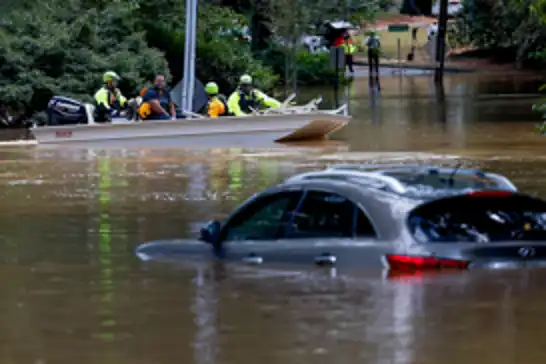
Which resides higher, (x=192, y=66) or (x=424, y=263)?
(x=192, y=66)

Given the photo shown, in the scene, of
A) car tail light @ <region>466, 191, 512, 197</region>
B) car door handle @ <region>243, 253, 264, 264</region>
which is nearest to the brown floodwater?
car door handle @ <region>243, 253, 264, 264</region>

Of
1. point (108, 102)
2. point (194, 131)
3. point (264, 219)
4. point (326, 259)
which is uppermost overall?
point (264, 219)

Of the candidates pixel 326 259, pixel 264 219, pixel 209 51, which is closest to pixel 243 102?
pixel 209 51

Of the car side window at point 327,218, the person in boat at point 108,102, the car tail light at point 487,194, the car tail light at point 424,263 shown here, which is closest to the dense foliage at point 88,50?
the person in boat at point 108,102

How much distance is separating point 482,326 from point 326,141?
20004 millimetres

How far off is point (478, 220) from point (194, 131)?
18.4m

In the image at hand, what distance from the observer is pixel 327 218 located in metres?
10.3

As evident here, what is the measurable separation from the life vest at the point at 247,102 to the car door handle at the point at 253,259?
1833 cm

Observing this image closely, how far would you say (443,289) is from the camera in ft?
32.4

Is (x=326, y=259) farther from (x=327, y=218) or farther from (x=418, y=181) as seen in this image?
(x=418, y=181)

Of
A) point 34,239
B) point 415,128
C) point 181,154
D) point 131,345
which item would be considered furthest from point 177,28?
point 131,345

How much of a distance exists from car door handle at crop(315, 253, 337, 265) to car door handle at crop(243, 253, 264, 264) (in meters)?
0.65

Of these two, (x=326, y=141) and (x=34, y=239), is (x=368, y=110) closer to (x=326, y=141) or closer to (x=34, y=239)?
(x=326, y=141)

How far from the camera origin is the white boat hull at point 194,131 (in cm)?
2792
